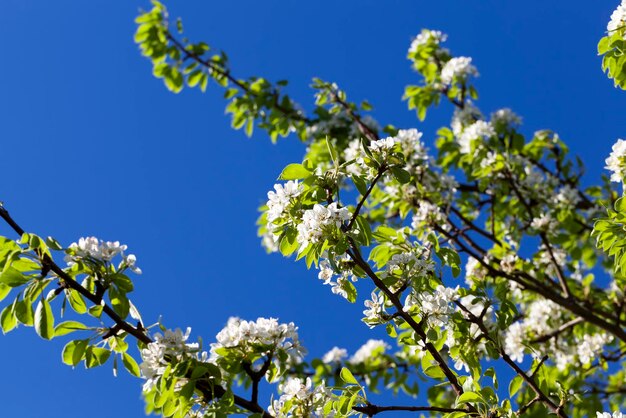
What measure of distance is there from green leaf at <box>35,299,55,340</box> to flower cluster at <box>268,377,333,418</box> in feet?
3.06

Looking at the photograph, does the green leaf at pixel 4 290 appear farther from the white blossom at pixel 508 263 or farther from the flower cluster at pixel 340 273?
the white blossom at pixel 508 263

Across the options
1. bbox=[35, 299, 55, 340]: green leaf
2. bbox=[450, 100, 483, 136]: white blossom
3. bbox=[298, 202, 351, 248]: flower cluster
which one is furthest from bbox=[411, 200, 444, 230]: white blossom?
bbox=[35, 299, 55, 340]: green leaf

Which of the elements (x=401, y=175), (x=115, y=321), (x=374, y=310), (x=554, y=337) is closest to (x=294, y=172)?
(x=401, y=175)

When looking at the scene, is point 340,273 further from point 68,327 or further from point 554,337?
point 554,337

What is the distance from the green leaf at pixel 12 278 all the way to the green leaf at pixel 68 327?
0.80ft

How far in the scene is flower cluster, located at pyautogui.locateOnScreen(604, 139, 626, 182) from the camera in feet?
11.6

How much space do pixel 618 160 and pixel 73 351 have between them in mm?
2880

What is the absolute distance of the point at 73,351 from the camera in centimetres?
255

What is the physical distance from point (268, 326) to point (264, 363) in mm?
158

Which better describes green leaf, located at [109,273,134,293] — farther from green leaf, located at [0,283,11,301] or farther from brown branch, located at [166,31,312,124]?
brown branch, located at [166,31,312,124]

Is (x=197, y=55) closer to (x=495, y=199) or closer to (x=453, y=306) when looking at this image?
(x=495, y=199)

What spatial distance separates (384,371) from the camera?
659cm

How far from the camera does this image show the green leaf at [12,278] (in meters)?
2.37

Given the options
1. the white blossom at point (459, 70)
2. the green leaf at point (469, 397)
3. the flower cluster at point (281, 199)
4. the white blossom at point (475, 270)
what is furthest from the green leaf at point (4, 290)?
the white blossom at point (459, 70)
